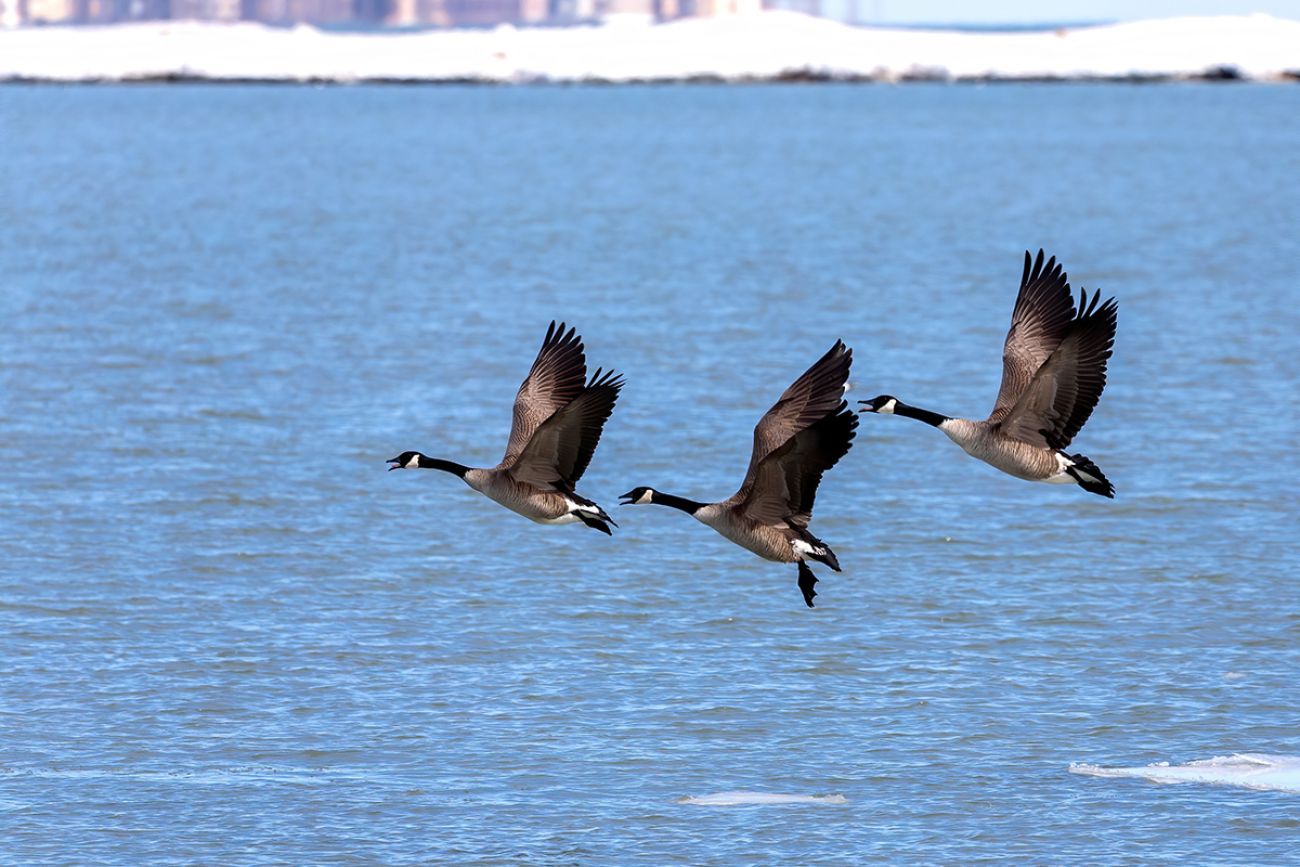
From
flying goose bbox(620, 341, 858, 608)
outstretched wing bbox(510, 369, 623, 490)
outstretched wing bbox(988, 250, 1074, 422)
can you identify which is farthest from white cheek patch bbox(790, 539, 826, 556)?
outstretched wing bbox(988, 250, 1074, 422)

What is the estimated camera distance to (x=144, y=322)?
54375 mm

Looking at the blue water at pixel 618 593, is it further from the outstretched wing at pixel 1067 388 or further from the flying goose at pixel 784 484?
the flying goose at pixel 784 484

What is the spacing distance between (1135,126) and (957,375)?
132400 millimetres

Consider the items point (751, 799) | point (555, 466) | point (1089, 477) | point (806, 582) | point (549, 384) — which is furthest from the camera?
point (751, 799)

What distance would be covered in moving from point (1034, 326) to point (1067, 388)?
69cm

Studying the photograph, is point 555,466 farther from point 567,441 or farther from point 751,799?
point 751,799

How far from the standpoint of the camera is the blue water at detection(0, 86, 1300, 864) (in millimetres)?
19625

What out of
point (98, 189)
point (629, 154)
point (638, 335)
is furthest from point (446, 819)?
point (629, 154)

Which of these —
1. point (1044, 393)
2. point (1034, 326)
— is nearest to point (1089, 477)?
point (1044, 393)

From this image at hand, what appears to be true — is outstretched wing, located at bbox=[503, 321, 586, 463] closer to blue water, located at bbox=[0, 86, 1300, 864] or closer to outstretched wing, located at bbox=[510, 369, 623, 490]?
outstretched wing, located at bbox=[510, 369, 623, 490]

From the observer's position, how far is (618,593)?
89.1 ft

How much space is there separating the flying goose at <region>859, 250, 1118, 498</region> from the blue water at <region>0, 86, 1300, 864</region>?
5212 millimetres

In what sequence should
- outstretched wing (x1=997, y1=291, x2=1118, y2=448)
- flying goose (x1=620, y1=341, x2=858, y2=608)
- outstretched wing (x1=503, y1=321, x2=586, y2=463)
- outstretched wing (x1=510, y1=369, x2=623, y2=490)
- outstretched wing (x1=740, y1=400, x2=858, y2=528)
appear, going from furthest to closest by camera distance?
outstretched wing (x1=503, y1=321, x2=586, y2=463)
outstretched wing (x1=997, y1=291, x2=1118, y2=448)
outstretched wing (x1=510, y1=369, x2=623, y2=490)
flying goose (x1=620, y1=341, x2=858, y2=608)
outstretched wing (x1=740, y1=400, x2=858, y2=528)

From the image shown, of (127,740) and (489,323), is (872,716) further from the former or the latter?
(489,323)
